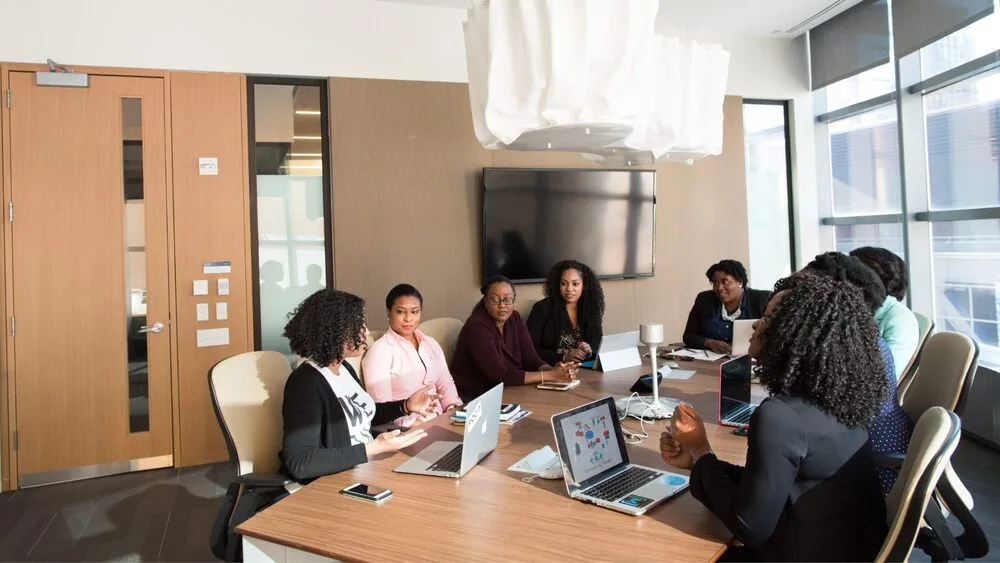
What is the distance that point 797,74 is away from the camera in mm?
5703

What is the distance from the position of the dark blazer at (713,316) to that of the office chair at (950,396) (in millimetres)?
1368

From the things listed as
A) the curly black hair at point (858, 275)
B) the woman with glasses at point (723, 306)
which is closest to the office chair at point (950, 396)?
the curly black hair at point (858, 275)

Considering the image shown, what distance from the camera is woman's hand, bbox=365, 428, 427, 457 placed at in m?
2.12

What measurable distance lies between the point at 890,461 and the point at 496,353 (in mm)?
1892

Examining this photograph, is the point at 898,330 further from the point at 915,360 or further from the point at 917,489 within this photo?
the point at 917,489

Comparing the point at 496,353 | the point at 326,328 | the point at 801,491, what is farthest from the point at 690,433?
the point at 496,353

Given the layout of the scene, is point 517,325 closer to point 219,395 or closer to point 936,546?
point 219,395

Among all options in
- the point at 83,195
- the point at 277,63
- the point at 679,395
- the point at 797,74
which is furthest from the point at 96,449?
the point at 797,74

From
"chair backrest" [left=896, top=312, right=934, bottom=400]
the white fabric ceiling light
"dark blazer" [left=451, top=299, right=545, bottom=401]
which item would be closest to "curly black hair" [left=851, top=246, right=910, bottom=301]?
"chair backrest" [left=896, top=312, right=934, bottom=400]

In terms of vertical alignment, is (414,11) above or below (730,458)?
above

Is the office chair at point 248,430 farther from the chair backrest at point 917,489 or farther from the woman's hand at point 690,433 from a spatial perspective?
the chair backrest at point 917,489

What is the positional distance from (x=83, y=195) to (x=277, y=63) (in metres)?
1.53

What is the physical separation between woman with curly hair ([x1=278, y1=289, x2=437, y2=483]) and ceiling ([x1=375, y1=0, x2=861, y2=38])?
3.05 metres

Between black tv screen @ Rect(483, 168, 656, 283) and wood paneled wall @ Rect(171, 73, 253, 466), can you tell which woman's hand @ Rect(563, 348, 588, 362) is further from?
wood paneled wall @ Rect(171, 73, 253, 466)
